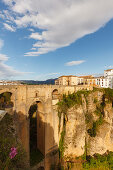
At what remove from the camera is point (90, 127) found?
647 inches

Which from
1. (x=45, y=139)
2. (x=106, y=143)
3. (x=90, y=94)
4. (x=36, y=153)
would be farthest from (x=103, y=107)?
(x=36, y=153)

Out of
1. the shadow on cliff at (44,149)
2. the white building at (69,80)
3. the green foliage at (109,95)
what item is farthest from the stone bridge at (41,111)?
the white building at (69,80)

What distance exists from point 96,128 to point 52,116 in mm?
8418

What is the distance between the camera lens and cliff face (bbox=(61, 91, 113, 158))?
47.1 ft

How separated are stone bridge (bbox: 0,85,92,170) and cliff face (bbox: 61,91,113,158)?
2242 mm

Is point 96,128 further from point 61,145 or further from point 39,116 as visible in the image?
point 39,116

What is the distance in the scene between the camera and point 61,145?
14.0m

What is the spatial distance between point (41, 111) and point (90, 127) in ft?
31.0

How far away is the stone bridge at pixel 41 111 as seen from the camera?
10.1 metres

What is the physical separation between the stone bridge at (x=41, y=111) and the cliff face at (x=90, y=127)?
2242mm

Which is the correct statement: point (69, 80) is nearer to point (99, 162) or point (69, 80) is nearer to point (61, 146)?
point (61, 146)

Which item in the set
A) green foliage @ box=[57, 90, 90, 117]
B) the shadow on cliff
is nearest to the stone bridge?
the shadow on cliff

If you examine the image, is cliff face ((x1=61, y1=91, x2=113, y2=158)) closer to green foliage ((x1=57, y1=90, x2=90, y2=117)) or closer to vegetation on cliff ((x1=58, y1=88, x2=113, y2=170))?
vegetation on cliff ((x1=58, y1=88, x2=113, y2=170))

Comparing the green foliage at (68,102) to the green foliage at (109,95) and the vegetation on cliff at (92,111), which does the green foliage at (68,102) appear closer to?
the vegetation on cliff at (92,111)
